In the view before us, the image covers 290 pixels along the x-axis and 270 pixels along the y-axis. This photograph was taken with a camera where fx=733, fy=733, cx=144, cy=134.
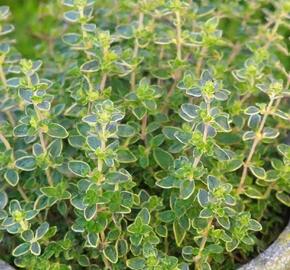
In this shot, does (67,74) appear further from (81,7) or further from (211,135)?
(211,135)

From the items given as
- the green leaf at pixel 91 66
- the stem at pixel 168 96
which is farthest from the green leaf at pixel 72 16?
the stem at pixel 168 96

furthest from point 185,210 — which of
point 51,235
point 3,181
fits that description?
point 3,181

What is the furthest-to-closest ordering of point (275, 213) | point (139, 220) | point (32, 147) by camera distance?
point (275, 213)
point (32, 147)
point (139, 220)

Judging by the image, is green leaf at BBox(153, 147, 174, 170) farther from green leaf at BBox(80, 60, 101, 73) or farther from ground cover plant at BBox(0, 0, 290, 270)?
green leaf at BBox(80, 60, 101, 73)

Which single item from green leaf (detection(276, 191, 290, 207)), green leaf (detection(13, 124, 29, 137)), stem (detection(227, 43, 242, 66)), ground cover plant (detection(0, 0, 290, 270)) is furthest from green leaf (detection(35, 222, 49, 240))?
stem (detection(227, 43, 242, 66))

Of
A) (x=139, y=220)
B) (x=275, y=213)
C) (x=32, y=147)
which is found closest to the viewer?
(x=139, y=220)

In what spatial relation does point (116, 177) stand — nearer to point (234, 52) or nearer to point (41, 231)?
point (41, 231)

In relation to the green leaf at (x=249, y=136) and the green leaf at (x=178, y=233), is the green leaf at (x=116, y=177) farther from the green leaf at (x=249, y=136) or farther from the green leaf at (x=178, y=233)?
the green leaf at (x=249, y=136)
